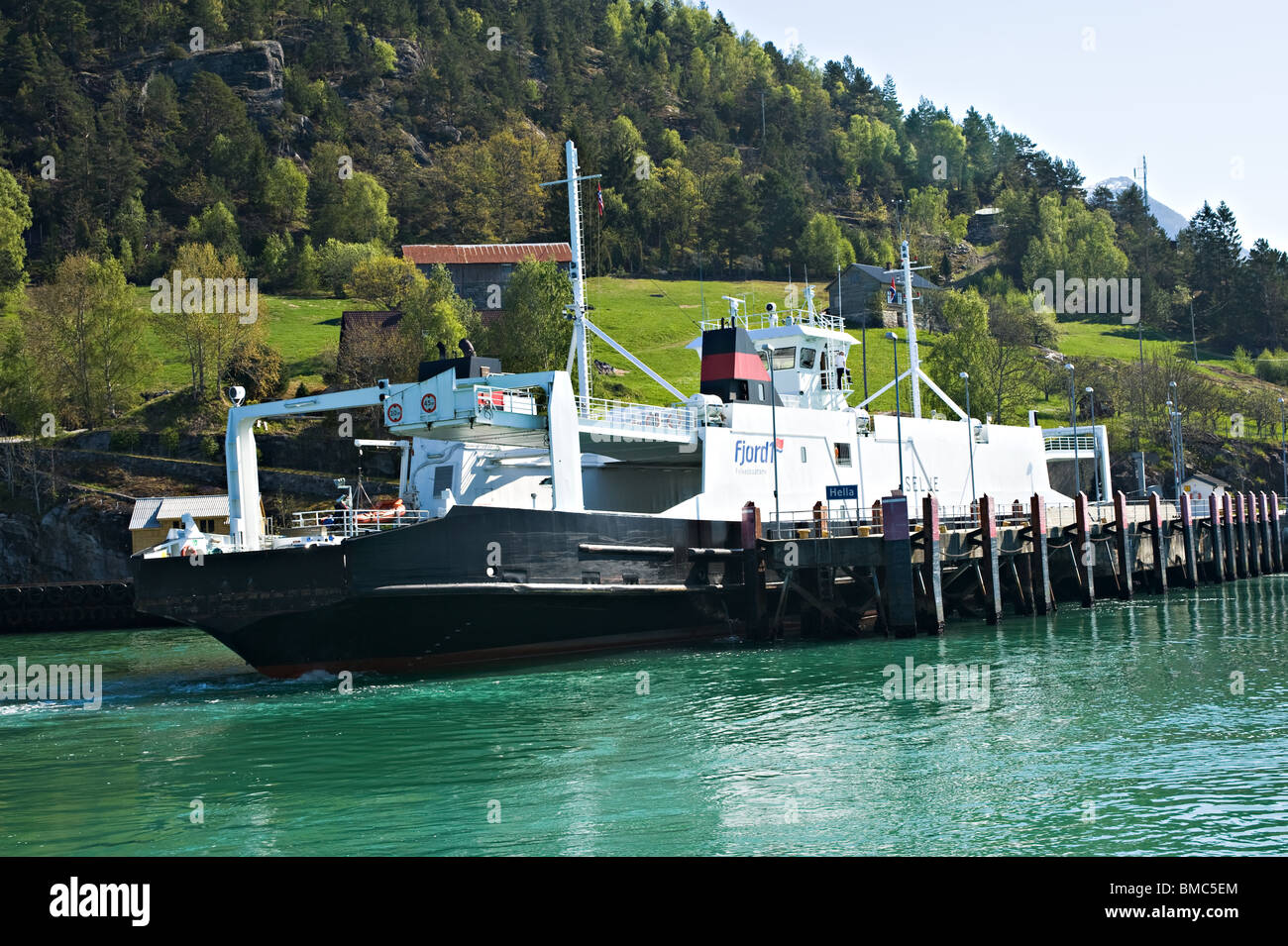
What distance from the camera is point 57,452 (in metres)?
52.6

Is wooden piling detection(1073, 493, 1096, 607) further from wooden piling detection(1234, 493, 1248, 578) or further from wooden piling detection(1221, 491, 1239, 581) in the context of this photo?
wooden piling detection(1234, 493, 1248, 578)

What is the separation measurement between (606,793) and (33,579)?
4231cm

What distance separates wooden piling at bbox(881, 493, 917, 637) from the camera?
82.2ft

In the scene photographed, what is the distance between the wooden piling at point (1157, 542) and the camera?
117 feet

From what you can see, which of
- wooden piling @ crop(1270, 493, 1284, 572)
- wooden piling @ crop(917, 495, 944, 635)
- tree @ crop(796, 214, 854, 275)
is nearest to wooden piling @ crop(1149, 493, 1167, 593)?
wooden piling @ crop(1270, 493, 1284, 572)

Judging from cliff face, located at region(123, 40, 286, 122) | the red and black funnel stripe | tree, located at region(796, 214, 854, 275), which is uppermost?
cliff face, located at region(123, 40, 286, 122)

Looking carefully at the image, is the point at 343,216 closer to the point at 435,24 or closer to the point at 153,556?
the point at 435,24

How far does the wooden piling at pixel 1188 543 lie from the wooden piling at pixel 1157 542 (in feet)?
5.94

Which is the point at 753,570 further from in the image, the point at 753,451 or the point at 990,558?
the point at 990,558

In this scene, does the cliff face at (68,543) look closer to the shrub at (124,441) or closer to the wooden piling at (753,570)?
the shrub at (124,441)

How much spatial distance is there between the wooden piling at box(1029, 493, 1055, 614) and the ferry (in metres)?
4.15

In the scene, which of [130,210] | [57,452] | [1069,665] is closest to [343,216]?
[130,210]

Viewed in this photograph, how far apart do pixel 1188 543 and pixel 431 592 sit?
27299 mm

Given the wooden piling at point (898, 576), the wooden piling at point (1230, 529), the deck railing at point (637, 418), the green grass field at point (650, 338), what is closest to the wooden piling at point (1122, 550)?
the wooden piling at point (1230, 529)
